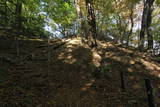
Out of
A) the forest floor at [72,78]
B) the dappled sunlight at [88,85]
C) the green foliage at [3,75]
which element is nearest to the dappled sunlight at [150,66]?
the forest floor at [72,78]

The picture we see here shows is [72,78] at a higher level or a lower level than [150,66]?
lower

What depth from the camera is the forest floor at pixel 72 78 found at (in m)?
4.05

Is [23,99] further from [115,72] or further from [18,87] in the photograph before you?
[115,72]

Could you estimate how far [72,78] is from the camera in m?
5.45

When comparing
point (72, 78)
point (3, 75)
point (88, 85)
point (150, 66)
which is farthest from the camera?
point (150, 66)

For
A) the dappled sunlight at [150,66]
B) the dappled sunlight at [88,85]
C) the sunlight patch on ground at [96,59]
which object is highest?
the sunlight patch on ground at [96,59]

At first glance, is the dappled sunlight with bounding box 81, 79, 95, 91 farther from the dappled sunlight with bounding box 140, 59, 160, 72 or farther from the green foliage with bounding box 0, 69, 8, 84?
the dappled sunlight with bounding box 140, 59, 160, 72

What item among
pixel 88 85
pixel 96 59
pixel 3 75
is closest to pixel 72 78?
pixel 88 85

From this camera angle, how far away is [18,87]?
427cm

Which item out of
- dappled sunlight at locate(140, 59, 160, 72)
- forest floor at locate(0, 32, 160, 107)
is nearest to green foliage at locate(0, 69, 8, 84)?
forest floor at locate(0, 32, 160, 107)

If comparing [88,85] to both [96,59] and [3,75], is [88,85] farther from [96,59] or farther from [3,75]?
[3,75]

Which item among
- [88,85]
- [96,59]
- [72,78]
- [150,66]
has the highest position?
[96,59]

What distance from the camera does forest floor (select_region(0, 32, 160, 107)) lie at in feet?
13.3

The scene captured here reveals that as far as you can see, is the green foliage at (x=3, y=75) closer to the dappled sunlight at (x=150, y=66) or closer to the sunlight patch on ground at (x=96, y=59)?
the sunlight patch on ground at (x=96, y=59)
